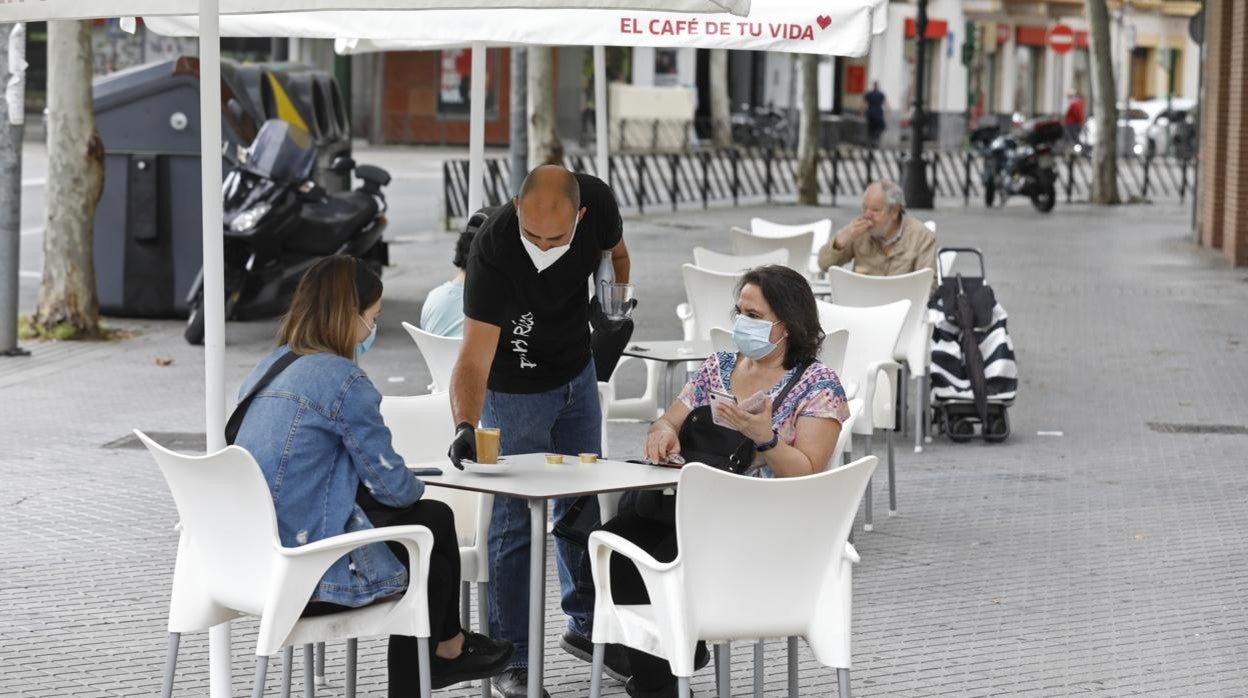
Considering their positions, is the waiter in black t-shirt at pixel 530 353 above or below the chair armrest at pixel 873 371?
above

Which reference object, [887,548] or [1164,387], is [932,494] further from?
[1164,387]

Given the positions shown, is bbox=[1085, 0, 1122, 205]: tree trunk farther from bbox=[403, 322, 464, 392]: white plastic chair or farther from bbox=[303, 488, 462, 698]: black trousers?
bbox=[303, 488, 462, 698]: black trousers

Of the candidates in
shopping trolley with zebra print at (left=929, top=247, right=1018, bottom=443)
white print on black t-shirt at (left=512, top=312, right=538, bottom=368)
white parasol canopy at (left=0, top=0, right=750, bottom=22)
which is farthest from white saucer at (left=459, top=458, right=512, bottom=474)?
shopping trolley with zebra print at (left=929, top=247, right=1018, bottom=443)

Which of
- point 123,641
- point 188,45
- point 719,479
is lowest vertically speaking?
point 123,641

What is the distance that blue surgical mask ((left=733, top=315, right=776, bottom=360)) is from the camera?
548cm

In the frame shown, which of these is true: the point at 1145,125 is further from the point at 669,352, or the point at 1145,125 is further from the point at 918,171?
the point at 669,352

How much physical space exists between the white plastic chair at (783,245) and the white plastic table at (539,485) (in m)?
7.06

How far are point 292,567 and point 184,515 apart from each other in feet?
1.39

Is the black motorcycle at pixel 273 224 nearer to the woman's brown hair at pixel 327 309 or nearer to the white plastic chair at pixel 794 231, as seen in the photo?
the white plastic chair at pixel 794 231

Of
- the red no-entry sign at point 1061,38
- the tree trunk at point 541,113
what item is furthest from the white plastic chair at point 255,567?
the red no-entry sign at point 1061,38

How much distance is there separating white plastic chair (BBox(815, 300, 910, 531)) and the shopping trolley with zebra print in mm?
1436

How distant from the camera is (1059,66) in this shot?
2591 inches

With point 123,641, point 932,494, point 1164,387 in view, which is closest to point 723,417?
point 123,641

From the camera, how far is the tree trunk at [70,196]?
45.5 feet
